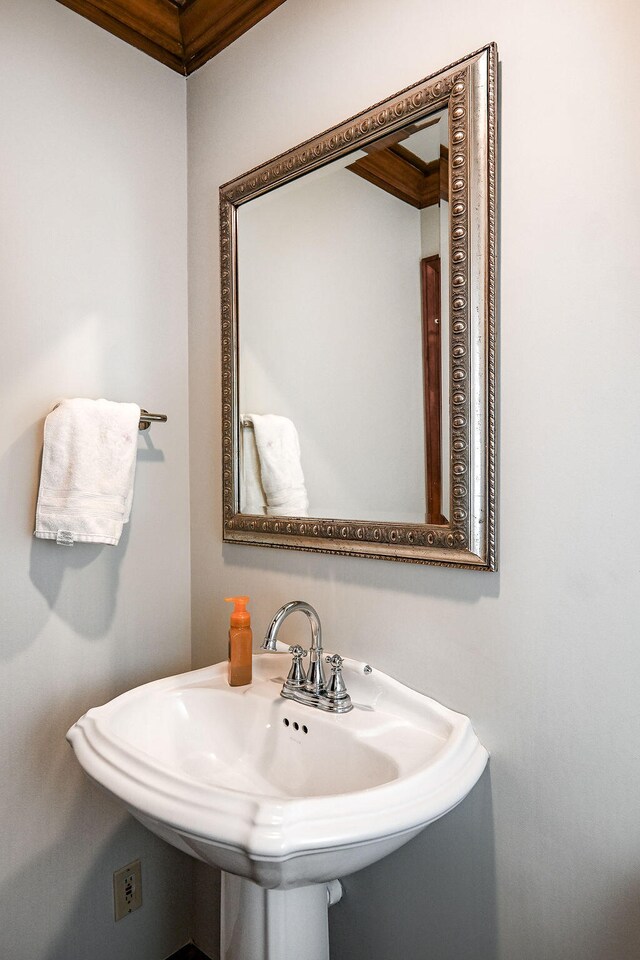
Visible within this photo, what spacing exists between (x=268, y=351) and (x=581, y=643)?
881 mm

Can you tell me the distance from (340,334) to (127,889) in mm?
1390

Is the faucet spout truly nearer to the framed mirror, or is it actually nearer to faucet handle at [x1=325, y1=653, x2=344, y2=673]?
faucet handle at [x1=325, y1=653, x2=344, y2=673]

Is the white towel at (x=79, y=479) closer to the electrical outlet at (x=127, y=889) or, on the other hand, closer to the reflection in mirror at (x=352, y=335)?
the reflection in mirror at (x=352, y=335)

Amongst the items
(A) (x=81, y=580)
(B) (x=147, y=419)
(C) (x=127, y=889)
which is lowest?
(C) (x=127, y=889)

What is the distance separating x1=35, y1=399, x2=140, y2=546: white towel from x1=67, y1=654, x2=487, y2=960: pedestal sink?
35 cm

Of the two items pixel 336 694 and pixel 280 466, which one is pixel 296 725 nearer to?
pixel 336 694

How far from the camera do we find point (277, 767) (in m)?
1.17

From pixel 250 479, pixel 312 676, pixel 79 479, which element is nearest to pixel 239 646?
pixel 312 676

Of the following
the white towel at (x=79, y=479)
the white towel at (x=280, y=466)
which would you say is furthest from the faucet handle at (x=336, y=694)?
the white towel at (x=79, y=479)

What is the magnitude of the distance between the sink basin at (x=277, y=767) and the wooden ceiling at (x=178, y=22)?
147 cm

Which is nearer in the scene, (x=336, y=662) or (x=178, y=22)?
(x=336, y=662)

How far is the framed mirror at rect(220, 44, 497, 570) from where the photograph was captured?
1.03m

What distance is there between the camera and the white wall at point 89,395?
4.22 ft

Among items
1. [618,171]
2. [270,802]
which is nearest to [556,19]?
[618,171]
